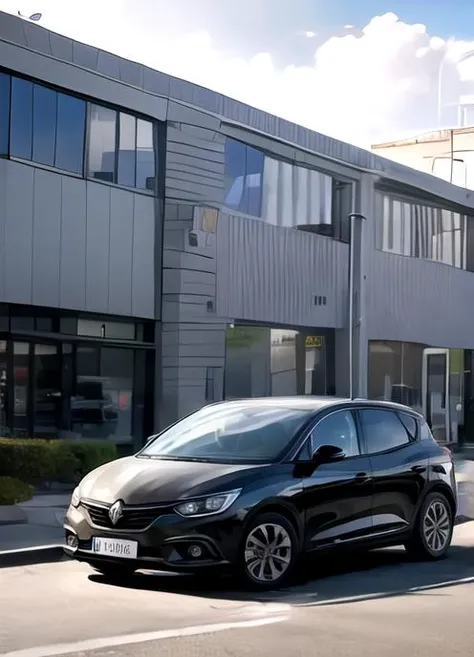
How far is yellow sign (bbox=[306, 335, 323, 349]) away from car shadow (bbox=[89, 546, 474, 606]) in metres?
14.3

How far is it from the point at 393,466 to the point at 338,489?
0.97 meters

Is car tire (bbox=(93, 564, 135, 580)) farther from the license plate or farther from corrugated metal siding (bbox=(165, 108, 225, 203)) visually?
corrugated metal siding (bbox=(165, 108, 225, 203))

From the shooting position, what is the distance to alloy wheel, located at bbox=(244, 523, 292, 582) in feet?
28.8

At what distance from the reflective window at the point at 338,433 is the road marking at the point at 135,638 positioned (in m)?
2.41

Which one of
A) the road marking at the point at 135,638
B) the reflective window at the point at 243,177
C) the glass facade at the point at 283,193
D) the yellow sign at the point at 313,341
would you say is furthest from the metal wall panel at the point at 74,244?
the road marking at the point at 135,638

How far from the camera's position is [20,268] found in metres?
17.7

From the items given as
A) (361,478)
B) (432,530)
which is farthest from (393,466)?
(432,530)

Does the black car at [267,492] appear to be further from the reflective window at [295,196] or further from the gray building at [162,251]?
the reflective window at [295,196]

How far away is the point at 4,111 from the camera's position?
17500 mm

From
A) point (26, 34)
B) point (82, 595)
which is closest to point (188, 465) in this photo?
point (82, 595)

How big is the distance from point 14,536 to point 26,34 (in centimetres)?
925

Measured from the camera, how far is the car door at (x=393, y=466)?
10.2 metres

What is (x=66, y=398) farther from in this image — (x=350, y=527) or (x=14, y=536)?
(x=350, y=527)

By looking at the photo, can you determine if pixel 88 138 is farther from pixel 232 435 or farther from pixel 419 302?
pixel 419 302
